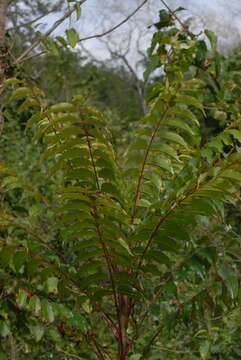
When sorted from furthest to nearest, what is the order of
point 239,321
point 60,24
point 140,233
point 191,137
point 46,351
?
1. point 46,351
2. point 60,24
3. point 239,321
4. point 191,137
5. point 140,233

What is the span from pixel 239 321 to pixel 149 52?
0.95 metres

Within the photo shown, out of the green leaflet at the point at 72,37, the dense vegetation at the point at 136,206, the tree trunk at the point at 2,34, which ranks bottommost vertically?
the dense vegetation at the point at 136,206

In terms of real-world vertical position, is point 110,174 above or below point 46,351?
above

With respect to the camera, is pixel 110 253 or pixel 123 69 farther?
pixel 123 69

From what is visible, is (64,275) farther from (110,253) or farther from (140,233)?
(140,233)

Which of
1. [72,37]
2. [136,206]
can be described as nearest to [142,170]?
[136,206]

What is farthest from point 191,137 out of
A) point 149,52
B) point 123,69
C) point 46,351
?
point 123,69

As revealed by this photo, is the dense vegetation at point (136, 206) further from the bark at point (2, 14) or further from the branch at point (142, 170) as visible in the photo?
the bark at point (2, 14)

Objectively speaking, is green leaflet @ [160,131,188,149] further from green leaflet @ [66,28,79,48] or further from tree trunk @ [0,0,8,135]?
tree trunk @ [0,0,8,135]

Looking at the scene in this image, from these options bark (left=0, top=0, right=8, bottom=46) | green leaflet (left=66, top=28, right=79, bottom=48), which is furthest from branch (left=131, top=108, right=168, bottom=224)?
bark (left=0, top=0, right=8, bottom=46)

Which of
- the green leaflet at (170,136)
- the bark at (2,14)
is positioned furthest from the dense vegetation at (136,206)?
the bark at (2,14)

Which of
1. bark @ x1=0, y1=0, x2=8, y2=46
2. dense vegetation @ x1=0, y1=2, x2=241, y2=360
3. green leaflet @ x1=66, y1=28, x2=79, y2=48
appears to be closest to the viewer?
dense vegetation @ x1=0, y1=2, x2=241, y2=360

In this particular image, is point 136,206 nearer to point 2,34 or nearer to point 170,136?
point 170,136

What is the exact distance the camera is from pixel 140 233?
1703 millimetres
